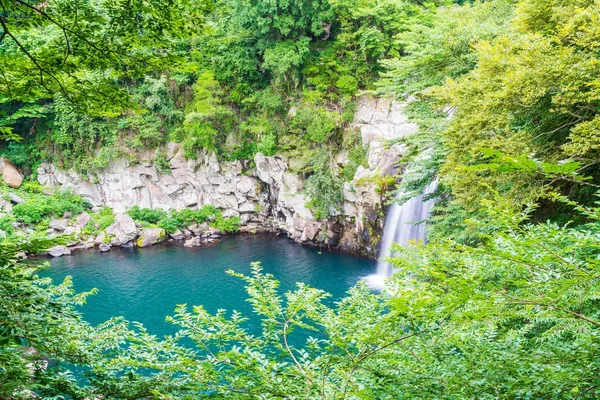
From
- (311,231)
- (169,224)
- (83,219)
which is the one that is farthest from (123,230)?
(311,231)

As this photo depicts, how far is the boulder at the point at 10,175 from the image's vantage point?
Result: 1895cm

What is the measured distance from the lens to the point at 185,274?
14383mm

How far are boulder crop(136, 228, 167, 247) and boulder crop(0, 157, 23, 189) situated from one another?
7.61 meters

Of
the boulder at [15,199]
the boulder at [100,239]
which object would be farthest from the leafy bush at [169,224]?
the boulder at [15,199]

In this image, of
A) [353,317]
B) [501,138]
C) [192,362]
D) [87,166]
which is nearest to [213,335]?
[192,362]

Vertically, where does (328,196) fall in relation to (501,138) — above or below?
below

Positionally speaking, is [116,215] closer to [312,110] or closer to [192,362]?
[312,110]

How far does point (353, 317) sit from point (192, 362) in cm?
137

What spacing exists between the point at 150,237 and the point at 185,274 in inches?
173

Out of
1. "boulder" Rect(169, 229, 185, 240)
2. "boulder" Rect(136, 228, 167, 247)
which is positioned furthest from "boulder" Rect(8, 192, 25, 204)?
"boulder" Rect(169, 229, 185, 240)

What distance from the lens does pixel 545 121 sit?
5230 mm

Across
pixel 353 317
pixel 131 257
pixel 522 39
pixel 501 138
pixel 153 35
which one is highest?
pixel 522 39

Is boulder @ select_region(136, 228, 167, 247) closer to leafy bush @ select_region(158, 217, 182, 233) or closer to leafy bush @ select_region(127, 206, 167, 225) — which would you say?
leafy bush @ select_region(158, 217, 182, 233)

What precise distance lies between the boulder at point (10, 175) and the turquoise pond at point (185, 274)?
623 centimetres
